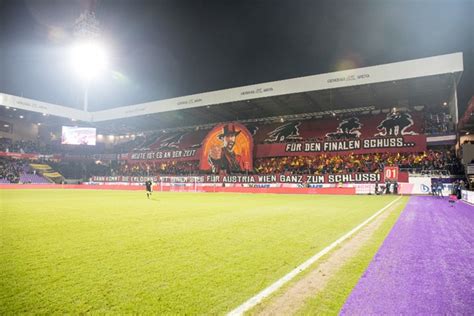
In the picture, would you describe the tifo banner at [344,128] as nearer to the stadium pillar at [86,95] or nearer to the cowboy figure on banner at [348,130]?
the cowboy figure on banner at [348,130]

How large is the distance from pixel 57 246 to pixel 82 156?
→ 69036 millimetres

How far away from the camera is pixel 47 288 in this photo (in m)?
3.77

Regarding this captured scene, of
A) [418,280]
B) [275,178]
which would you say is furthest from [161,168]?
[418,280]

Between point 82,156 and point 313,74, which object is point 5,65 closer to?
point 82,156

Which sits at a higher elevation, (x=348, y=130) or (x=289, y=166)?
(x=348, y=130)

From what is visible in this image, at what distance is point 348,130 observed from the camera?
47.0 m

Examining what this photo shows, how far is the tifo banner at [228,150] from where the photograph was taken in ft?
154

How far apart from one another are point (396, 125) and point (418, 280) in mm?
44458

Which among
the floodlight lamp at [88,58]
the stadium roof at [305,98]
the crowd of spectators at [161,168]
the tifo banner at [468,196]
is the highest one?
the floodlight lamp at [88,58]

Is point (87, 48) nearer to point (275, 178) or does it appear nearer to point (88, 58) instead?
point (88, 58)

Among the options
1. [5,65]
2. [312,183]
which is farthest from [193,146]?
[5,65]

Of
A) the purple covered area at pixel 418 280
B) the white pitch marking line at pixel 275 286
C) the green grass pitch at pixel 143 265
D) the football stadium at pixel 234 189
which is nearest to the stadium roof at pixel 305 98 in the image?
the football stadium at pixel 234 189

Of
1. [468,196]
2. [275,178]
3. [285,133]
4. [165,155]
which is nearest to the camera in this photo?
[468,196]

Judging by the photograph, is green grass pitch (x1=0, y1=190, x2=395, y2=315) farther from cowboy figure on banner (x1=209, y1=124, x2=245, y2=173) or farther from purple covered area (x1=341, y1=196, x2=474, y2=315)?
cowboy figure on banner (x1=209, y1=124, x2=245, y2=173)
